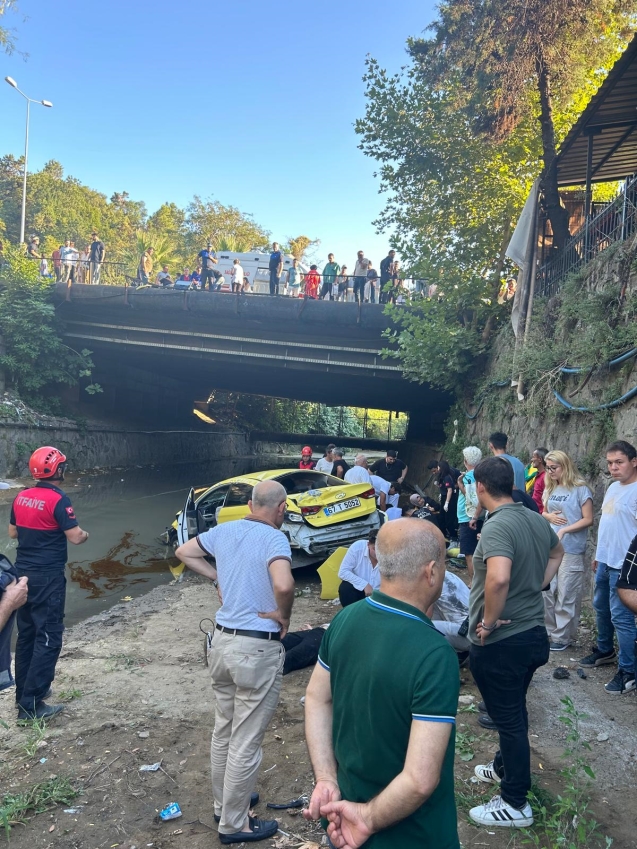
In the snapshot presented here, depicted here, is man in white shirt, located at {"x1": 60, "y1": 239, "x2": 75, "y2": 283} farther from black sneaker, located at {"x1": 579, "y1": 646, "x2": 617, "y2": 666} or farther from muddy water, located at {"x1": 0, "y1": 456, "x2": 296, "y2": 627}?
black sneaker, located at {"x1": 579, "y1": 646, "x2": 617, "y2": 666}

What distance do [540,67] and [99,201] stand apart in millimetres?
53831

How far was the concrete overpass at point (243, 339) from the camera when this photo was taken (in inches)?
823

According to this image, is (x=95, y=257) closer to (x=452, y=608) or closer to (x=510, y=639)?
(x=452, y=608)

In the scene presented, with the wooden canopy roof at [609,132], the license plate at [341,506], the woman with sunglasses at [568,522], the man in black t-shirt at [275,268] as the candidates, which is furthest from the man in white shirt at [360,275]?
the woman with sunglasses at [568,522]

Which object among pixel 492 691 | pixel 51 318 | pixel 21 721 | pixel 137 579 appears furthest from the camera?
pixel 51 318

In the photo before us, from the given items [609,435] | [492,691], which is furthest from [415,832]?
[609,435]

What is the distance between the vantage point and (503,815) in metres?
3.28

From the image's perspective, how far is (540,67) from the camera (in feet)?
45.0

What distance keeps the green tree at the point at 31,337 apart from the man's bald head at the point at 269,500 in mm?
23542

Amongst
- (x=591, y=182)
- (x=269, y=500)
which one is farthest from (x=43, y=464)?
(x=591, y=182)

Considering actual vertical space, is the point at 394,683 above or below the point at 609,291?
below

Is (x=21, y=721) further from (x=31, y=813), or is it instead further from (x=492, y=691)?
(x=492, y=691)

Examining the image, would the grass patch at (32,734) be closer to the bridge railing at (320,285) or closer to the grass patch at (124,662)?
the grass patch at (124,662)

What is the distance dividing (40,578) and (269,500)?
2345 mm
